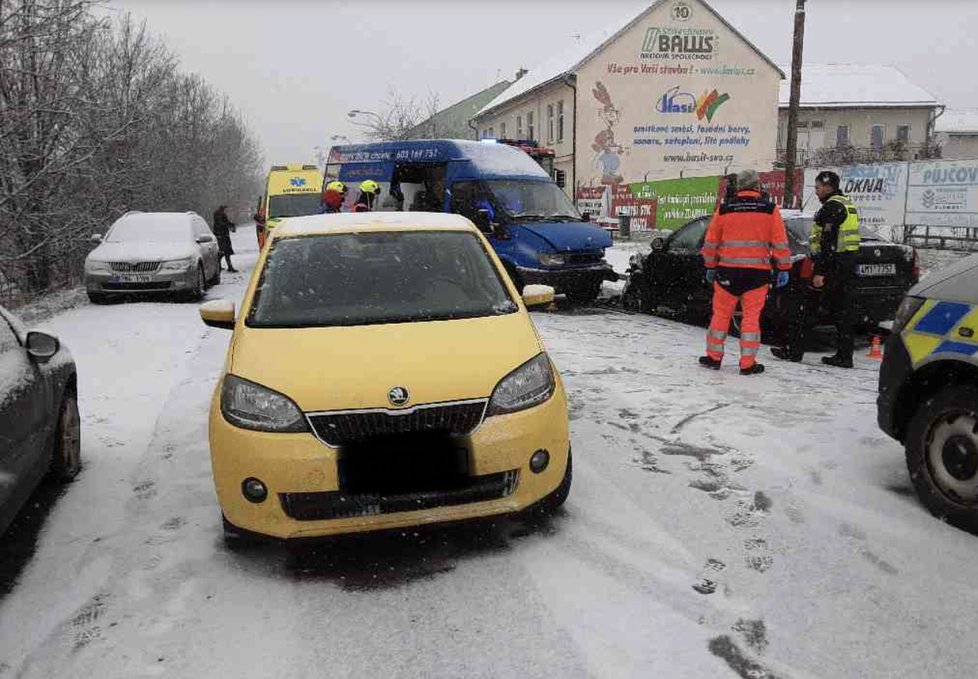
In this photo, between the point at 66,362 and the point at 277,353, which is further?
the point at 66,362

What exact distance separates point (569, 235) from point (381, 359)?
8154mm

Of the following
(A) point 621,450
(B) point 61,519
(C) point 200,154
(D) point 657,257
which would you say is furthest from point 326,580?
(C) point 200,154

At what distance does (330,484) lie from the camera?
3229 millimetres

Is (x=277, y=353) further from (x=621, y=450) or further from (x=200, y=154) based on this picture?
(x=200, y=154)

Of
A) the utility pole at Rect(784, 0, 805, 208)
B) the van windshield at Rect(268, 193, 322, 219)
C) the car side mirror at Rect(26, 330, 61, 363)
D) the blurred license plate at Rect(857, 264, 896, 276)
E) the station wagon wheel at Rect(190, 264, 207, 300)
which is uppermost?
the utility pole at Rect(784, 0, 805, 208)

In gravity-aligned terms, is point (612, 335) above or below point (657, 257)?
below

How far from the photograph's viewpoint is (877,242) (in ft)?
26.3

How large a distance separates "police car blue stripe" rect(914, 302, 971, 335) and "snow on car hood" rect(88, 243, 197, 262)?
11255 mm

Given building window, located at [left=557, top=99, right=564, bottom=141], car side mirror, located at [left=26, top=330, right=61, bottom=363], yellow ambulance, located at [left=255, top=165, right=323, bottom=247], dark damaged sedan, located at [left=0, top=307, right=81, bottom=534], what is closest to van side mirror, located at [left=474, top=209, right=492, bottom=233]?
dark damaged sedan, located at [left=0, top=307, right=81, bottom=534]

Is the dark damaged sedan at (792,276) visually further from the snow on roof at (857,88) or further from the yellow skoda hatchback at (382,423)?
the snow on roof at (857,88)

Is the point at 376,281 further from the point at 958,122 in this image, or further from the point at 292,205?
the point at 958,122

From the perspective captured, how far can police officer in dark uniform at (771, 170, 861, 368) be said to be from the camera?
23.1 feet

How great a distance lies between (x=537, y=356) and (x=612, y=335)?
5670 millimetres

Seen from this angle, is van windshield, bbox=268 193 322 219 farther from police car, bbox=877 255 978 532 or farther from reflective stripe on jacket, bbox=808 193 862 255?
police car, bbox=877 255 978 532
